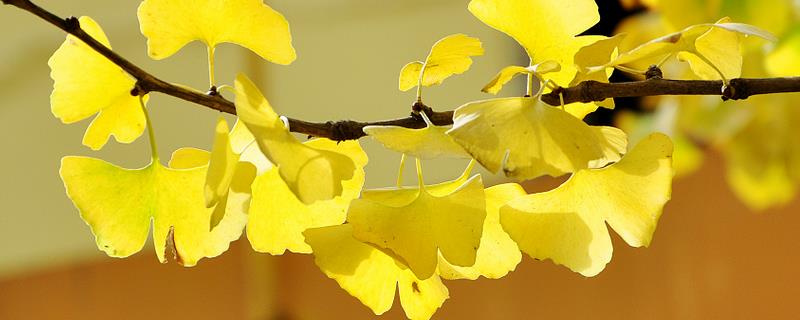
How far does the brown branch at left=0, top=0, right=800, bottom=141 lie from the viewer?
21 cm

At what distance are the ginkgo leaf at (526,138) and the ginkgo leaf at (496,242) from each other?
0.10 feet

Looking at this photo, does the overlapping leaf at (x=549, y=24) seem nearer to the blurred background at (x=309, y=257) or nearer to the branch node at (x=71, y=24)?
the branch node at (x=71, y=24)

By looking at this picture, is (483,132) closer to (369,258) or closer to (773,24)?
(369,258)

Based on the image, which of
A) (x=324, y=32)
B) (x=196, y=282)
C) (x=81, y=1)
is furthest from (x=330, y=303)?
(x=81, y=1)

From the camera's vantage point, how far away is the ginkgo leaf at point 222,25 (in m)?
0.23

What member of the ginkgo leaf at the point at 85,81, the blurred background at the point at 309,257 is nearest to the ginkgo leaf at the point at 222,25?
the ginkgo leaf at the point at 85,81

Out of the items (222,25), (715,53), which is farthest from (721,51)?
(222,25)

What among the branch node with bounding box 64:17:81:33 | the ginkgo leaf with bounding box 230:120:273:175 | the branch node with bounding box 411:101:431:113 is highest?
the branch node with bounding box 64:17:81:33

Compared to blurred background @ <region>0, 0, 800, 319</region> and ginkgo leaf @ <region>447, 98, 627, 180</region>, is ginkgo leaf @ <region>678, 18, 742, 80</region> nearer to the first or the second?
ginkgo leaf @ <region>447, 98, 627, 180</region>

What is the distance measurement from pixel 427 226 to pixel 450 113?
24 millimetres

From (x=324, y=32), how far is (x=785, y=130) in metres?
0.89

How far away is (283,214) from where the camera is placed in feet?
0.75

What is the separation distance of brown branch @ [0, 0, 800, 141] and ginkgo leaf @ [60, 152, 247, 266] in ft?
0.07

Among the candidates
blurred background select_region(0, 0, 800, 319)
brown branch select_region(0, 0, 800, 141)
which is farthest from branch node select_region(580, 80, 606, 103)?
blurred background select_region(0, 0, 800, 319)
